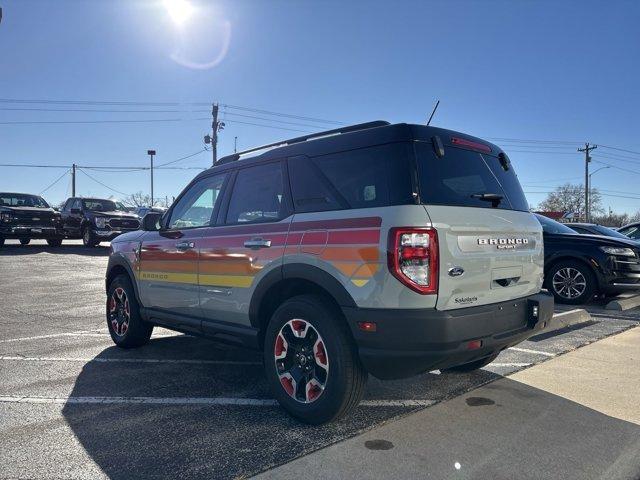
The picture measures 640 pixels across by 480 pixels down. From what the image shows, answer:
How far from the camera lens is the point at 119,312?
5.76 meters

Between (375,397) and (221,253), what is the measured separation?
1703 millimetres

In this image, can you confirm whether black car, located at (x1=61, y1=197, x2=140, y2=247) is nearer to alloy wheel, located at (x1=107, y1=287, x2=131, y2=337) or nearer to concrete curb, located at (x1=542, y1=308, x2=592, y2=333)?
alloy wheel, located at (x1=107, y1=287, x2=131, y2=337)

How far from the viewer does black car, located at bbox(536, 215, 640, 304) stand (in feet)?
26.8

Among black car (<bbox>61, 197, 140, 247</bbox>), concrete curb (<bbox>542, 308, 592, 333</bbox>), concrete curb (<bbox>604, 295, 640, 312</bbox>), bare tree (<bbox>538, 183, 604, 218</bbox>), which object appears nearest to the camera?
concrete curb (<bbox>542, 308, 592, 333</bbox>)

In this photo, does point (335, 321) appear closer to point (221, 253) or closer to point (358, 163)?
point (358, 163)

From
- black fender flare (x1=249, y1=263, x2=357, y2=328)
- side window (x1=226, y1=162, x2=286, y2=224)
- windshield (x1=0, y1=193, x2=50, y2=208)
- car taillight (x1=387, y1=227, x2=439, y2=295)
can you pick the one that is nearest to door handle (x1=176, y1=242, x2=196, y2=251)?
side window (x1=226, y1=162, x2=286, y2=224)

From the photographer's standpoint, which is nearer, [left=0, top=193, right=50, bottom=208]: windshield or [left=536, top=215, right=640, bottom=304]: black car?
[left=536, top=215, right=640, bottom=304]: black car

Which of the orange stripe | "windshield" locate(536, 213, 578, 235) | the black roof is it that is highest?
the black roof

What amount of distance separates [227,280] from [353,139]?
1.55 meters

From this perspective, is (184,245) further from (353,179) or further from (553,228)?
(553,228)

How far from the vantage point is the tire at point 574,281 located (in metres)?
8.29

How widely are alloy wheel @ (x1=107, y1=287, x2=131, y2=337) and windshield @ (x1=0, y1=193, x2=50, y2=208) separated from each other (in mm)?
15519

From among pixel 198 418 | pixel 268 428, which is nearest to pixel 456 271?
pixel 268 428

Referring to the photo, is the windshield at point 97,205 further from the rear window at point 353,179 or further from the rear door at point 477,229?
the rear door at point 477,229
